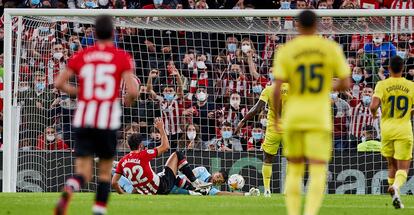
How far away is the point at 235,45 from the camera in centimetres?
2195

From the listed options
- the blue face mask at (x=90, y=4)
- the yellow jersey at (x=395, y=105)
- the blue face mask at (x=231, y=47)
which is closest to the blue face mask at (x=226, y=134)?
the blue face mask at (x=231, y=47)

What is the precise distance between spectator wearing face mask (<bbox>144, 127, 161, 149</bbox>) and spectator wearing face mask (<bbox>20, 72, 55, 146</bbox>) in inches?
78.1

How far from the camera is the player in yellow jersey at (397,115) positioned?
50.5 feet

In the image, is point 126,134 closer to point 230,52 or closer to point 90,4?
point 230,52

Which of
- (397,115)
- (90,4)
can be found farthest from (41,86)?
(397,115)

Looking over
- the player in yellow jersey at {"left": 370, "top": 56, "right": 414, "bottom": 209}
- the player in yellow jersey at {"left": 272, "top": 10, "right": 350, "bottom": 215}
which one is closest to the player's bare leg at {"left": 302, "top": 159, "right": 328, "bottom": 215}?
the player in yellow jersey at {"left": 272, "top": 10, "right": 350, "bottom": 215}

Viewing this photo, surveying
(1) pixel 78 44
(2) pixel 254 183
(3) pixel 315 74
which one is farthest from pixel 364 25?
(3) pixel 315 74

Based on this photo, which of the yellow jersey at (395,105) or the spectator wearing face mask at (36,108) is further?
the spectator wearing face mask at (36,108)

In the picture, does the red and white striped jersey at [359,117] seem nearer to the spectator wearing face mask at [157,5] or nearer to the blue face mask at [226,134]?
the blue face mask at [226,134]

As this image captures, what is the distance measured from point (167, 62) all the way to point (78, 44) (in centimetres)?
177

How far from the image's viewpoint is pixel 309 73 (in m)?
10.8

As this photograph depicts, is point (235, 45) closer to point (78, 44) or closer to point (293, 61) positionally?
point (78, 44)

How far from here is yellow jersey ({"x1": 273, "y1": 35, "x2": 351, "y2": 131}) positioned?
424 inches

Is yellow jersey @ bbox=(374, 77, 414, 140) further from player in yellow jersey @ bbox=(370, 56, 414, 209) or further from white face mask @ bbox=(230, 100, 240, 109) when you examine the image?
white face mask @ bbox=(230, 100, 240, 109)
